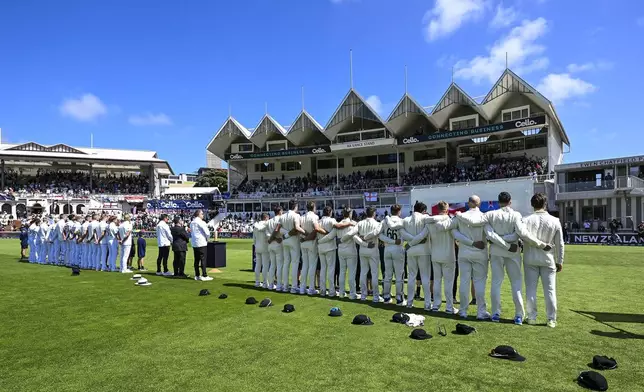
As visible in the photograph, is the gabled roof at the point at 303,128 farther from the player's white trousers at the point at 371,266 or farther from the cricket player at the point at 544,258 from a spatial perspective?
the cricket player at the point at 544,258

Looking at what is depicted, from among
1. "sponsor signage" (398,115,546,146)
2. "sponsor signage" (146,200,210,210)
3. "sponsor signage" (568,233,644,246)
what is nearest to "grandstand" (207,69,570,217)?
"sponsor signage" (398,115,546,146)

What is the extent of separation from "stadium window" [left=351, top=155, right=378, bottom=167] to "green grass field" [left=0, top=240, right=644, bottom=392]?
→ 154ft

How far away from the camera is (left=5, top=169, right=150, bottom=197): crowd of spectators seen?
6556cm

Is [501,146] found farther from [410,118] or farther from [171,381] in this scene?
[171,381]

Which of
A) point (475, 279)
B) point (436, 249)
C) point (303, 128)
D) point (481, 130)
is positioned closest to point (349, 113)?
point (303, 128)

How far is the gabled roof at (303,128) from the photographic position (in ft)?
185

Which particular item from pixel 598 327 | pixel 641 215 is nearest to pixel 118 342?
pixel 598 327

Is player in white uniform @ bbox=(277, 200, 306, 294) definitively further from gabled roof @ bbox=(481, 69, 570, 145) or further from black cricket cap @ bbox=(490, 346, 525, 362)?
gabled roof @ bbox=(481, 69, 570, 145)

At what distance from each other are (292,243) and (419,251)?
3.49 m

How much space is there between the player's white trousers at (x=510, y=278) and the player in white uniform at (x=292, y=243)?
15.2 feet

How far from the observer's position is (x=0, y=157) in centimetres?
Answer: 6297

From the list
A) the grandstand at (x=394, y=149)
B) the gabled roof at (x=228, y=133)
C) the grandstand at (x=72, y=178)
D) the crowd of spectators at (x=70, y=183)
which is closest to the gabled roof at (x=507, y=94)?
the grandstand at (x=394, y=149)

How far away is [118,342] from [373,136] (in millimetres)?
49679

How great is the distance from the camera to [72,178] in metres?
70.6
